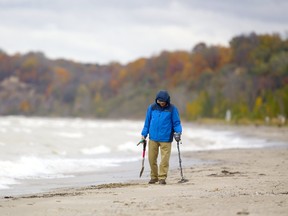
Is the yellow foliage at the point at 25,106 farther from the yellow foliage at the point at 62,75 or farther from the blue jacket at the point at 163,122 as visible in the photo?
the blue jacket at the point at 163,122

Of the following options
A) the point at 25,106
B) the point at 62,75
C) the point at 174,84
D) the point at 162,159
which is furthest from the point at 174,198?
the point at 62,75

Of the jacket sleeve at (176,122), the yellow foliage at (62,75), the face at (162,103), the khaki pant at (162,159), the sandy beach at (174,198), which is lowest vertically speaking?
the sandy beach at (174,198)

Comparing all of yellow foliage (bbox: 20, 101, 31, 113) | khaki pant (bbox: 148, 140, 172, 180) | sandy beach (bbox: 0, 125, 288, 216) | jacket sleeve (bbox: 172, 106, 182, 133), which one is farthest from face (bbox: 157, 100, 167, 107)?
yellow foliage (bbox: 20, 101, 31, 113)

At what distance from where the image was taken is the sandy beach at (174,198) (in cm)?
862

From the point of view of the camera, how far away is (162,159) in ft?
42.7

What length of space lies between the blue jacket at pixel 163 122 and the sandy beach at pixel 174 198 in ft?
2.98

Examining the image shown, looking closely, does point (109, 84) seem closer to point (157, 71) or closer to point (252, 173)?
point (157, 71)

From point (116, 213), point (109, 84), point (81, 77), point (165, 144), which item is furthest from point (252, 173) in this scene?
point (81, 77)

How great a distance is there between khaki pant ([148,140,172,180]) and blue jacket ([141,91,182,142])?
0.11 m

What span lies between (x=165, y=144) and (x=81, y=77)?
182 metres

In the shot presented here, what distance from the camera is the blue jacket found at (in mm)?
12891

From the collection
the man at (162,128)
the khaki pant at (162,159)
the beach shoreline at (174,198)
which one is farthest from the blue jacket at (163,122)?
the beach shoreline at (174,198)

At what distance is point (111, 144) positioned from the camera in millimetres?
28797

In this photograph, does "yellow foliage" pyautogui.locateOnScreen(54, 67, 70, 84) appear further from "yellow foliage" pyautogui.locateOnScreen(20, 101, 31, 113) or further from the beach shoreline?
the beach shoreline
